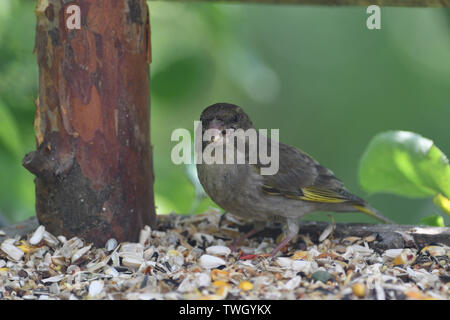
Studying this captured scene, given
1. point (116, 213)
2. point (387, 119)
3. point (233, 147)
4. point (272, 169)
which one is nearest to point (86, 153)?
point (116, 213)

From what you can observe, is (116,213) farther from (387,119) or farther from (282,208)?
(387,119)

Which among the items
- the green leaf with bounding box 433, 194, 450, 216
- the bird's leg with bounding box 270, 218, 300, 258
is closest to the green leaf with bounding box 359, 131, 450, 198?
the green leaf with bounding box 433, 194, 450, 216

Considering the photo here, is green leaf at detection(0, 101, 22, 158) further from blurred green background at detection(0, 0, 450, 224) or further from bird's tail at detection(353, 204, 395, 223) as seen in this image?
bird's tail at detection(353, 204, 395, 223)

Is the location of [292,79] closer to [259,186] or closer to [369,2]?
[369,2]

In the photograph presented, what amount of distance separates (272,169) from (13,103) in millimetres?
1423

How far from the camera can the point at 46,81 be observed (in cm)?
279

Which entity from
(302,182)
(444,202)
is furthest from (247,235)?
(444,202)

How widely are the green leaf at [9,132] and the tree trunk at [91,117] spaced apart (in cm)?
19

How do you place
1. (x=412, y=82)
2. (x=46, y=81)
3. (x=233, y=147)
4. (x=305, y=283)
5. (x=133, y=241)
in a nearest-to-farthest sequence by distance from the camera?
1. (x=305, y=283)
2. (x=46, y=81)
3. (x=133, y=241)
4. (x=233, y=147)
5. (x=412, y=82)

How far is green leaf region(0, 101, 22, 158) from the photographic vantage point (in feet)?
9.62

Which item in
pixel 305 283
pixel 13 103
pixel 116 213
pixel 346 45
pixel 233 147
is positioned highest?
pixel 346 45

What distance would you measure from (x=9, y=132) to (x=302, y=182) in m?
1.59

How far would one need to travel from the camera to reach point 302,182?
3391 mm

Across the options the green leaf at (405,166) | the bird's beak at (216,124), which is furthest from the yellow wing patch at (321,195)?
the bird's beak at (216,124)
